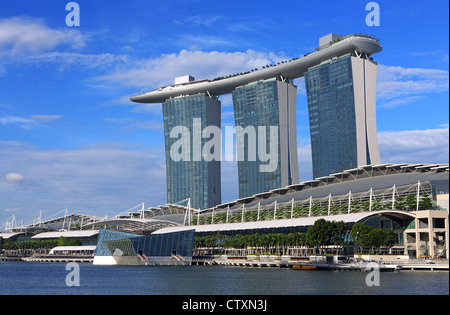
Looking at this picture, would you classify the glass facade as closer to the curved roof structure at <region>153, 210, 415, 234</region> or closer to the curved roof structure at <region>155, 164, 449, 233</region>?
the curved roof structure at <region>153, 210, 415, 234</region>

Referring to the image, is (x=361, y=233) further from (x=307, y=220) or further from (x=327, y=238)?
(x=307, y=220)

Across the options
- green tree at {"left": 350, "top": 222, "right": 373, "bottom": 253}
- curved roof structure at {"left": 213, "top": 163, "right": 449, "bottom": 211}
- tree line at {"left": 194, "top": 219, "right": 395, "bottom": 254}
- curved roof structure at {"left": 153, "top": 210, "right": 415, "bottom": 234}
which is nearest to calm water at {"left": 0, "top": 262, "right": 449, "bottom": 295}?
tree line at {"left": 194, "top": 219, "right": 395, "bottom": 254}

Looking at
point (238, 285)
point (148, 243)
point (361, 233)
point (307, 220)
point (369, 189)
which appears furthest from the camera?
point (369, 189)

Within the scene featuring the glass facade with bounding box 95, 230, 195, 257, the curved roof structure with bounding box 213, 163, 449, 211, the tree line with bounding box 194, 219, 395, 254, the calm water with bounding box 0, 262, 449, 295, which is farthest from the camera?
the glass facade with bounding box 95, 230, 195, 257

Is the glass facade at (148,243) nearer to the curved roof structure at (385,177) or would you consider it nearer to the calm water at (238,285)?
the curved roof structure at (385,177)

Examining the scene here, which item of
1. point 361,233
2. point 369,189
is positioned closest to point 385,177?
point 369,189

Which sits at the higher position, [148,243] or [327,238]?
[327,238]

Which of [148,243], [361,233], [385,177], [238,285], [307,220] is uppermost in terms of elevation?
[385,177]

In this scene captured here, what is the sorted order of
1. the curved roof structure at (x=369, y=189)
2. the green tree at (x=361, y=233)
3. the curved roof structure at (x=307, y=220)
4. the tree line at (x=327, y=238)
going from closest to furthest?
the tree line at (x=327, y=238)
the green tree at (x=361, y=233)
the curved roof structure at (x=307, y=220)
the curved roof structure at (x=369, y=189)

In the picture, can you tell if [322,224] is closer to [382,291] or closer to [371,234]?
[371,234]

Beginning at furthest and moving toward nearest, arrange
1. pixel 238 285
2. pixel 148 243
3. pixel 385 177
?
pixel 385 177 < pixel 148 243 < pixel 238 285

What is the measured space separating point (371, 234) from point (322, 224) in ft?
46.5

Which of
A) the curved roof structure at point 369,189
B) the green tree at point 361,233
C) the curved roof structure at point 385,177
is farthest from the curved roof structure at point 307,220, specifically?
the curved roof structure at point 385,177

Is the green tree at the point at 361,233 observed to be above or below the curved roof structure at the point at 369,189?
below
